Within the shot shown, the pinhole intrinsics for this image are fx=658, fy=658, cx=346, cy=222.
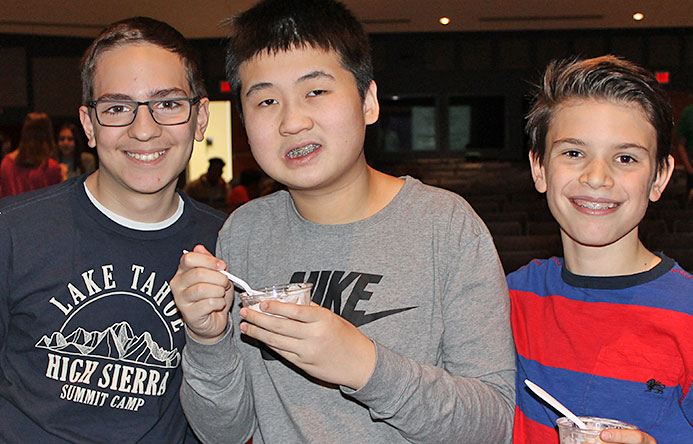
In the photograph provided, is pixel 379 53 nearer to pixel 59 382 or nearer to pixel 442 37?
pixel 442 37

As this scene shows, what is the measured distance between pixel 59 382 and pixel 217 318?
0.60m

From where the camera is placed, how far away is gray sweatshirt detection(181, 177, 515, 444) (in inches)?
58.1

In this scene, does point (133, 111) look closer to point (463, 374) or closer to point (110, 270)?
point (110, 270)

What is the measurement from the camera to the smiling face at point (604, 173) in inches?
64.7

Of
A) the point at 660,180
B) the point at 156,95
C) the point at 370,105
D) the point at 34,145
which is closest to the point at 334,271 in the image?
the point at 370,105

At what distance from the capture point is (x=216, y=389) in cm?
157

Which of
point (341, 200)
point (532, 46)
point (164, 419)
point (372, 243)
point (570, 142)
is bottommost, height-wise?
point (164, 419)

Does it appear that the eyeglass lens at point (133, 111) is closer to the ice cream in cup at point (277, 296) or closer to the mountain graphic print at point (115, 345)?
the mountain graphic print at point (115, 345)

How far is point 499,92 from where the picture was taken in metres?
15.7

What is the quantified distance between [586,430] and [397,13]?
12.3 meters

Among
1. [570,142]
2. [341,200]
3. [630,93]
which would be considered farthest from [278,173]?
[630,93]

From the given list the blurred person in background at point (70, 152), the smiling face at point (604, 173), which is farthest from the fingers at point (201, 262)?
the blurred person in background at point (70, 152)

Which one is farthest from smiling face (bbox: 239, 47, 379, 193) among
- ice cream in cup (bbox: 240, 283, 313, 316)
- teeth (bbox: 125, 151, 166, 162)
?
teeth (bbox: 125, 151, 166, 162)

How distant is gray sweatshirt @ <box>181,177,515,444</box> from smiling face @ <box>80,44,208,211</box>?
46cm
